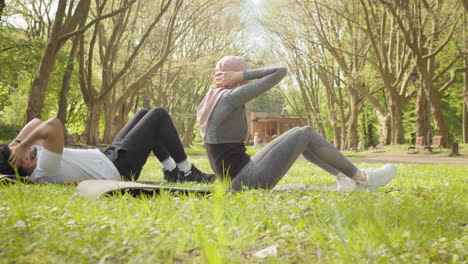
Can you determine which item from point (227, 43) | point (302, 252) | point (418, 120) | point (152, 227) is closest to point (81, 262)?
point (152, 227)

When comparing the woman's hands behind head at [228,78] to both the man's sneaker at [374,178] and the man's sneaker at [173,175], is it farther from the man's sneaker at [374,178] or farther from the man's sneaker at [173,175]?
the man's sneaker at [173,175]

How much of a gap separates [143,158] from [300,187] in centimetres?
215

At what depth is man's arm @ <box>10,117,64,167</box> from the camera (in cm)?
432

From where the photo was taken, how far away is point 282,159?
4.27 metres

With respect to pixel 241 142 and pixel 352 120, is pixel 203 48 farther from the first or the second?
pixel 241 142

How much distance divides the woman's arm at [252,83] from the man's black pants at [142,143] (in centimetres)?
151

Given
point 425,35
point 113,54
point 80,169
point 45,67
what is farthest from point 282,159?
point 425,35

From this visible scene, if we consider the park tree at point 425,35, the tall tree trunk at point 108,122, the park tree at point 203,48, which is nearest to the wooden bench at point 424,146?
the park tree at point 425,35

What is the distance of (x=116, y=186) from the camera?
3572mm

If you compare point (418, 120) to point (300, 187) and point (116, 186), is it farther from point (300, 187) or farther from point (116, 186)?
point (116, 186)

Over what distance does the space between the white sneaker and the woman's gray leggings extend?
0.17 meters

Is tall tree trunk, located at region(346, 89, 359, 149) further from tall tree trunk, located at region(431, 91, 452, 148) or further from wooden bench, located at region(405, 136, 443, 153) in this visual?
wooden bench, located at region(405, 136, 443, 153)

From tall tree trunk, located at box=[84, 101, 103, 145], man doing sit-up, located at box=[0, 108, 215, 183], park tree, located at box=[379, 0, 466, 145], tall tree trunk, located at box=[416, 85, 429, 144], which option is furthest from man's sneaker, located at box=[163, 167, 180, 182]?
tall tree trunk, located at box=[416, 85, 429, 144]

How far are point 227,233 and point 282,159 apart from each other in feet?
6.96
